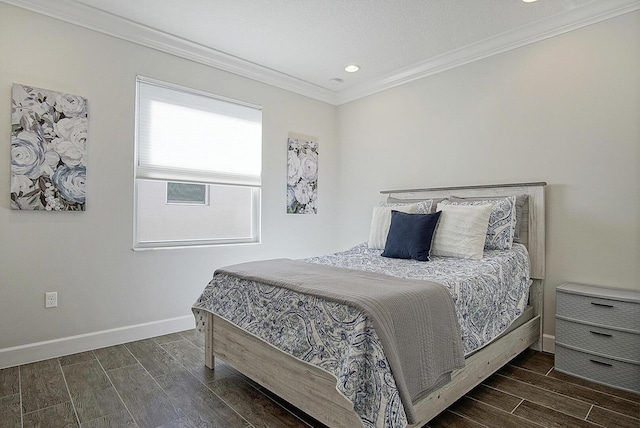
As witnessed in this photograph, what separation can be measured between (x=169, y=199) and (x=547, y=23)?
141 inches

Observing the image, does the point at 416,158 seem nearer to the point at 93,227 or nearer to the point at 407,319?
the point at 407,319

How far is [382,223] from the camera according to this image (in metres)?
3.40

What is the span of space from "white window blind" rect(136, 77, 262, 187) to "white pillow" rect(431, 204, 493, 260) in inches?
79.9

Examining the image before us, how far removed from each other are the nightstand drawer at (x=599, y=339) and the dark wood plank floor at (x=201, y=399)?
23 cm

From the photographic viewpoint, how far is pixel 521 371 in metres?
2.51

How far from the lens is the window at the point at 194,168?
3.21 metres

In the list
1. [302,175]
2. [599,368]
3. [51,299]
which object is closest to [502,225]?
[599,368]

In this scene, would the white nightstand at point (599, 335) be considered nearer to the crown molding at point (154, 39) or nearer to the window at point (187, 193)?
the window at point (187, 193)

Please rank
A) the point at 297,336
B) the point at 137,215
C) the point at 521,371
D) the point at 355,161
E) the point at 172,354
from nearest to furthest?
the point at 297,336 < the point at 521,371 < the point at 172,354 < the point at 137,215 < the point at 355,161

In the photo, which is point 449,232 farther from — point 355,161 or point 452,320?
point 355,161

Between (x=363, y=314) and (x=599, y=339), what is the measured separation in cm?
192

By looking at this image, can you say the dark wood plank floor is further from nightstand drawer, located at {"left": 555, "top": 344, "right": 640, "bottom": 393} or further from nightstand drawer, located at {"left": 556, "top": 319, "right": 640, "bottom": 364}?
nightstand drawer, located at {"left": 556, "top": 319, "right": 640, "bottom": 364}

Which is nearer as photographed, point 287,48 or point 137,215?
point 137,215

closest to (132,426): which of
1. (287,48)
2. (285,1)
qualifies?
(285,1)
